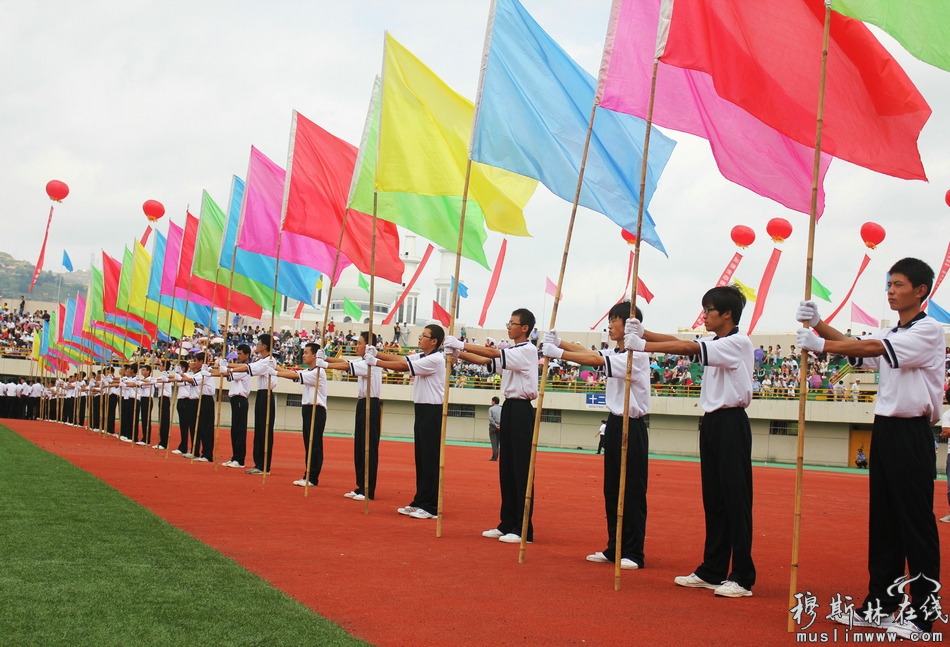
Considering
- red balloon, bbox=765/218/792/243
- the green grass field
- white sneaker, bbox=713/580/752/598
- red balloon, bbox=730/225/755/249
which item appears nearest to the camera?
the green grass field

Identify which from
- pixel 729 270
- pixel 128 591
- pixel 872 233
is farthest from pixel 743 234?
pixel 128 591

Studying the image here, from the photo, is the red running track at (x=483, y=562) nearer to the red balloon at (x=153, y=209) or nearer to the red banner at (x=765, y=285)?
the red banner at (x=765, y=285)

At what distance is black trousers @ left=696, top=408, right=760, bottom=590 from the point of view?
5898mm

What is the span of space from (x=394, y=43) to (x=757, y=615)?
7.58 meters

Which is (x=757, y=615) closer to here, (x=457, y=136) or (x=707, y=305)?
(x=707, y=305)

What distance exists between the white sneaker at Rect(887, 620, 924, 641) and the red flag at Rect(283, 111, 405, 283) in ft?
28.3

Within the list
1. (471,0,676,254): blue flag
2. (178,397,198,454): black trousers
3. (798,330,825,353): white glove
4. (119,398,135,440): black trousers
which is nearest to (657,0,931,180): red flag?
(798,330,825,353): white glove

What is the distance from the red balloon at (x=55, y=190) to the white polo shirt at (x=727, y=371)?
120ft

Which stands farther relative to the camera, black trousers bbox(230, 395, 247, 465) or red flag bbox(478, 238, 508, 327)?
red flag bbox(478, 238, 508, 327)

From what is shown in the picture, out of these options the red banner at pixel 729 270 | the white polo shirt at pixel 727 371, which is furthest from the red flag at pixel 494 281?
the white polo shirt at pixel 727 371

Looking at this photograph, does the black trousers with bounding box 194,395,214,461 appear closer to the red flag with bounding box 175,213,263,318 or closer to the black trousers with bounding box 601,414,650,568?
the red flag with bounding box 175,213,263,318

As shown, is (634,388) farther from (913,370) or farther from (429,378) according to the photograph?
(429,378)

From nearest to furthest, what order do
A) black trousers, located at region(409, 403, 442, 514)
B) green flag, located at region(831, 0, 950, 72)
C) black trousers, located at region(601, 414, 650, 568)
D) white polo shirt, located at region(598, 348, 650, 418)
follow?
green flag, located at region(831, 0, 950, 72) < black trousers, located at region(601, 414, 650, 568) < white polo shirt, located at region(598, 348, 650, 418) < black trousers, located at region(409, 403, 442, 514)

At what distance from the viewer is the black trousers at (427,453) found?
1002 centimetres
